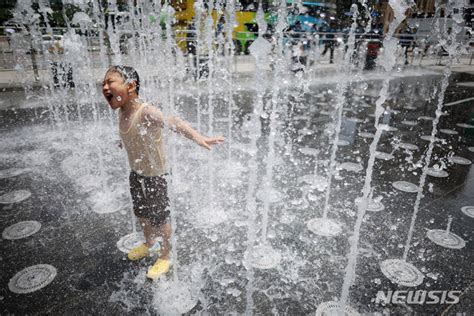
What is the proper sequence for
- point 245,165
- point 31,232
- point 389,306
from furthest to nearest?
point 245,165
point 31,232
point 389,306

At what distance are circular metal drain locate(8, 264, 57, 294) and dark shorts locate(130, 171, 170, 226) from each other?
714 millimetres

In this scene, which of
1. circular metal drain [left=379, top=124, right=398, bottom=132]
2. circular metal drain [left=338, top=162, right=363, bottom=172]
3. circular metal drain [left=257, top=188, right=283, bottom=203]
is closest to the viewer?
circular metal drain [left=257, top=188, right=283, bottom=203]

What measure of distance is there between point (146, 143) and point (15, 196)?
1.93m

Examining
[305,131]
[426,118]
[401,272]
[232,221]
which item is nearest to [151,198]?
[232,221]

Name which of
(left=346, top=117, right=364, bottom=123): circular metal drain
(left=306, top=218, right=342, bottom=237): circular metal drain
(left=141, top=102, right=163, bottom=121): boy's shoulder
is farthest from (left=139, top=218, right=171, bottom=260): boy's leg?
(left=346, top=117, right=364, bottom=123): circular metal drain

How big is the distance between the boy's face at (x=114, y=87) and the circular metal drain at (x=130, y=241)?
1.11 meters

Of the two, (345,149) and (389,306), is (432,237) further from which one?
(345,149)

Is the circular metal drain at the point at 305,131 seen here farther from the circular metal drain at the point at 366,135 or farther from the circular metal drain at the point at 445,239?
the circular metal drain at the point at 445,239

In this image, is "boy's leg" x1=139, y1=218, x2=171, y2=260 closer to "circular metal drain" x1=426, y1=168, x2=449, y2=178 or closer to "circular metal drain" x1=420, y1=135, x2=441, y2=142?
"circular metal drain" x1=426, y1=168, x2=449, y2=178

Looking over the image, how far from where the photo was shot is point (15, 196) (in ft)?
10.3

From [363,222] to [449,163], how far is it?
209cm

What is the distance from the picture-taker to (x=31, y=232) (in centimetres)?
261

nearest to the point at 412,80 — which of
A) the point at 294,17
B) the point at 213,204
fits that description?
the point at 294,17

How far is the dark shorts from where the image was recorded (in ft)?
7.05
